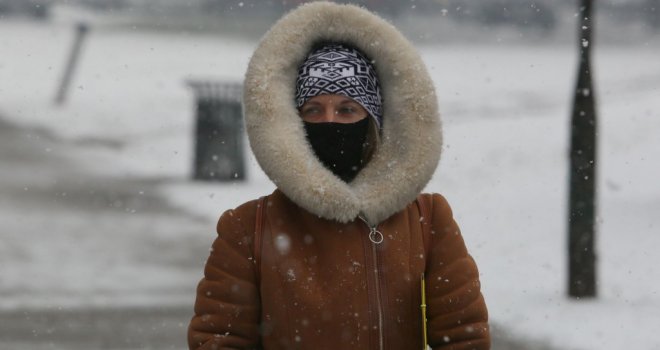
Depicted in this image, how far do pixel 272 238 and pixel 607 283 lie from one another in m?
6.11

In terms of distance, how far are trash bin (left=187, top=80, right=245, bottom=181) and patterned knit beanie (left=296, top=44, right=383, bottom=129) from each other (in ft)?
37.2

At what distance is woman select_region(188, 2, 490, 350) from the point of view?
334 cm

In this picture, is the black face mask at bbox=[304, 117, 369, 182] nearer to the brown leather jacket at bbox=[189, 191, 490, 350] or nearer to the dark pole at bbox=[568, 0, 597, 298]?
the brown leather jacket at bbox=[189, 191, 490, 350]

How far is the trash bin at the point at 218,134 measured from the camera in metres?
14.9

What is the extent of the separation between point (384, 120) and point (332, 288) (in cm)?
52

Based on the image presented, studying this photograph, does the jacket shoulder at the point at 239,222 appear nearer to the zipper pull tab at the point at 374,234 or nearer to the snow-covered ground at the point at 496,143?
the zipper pull tab at the point at 374,234

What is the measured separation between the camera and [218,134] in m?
15.0

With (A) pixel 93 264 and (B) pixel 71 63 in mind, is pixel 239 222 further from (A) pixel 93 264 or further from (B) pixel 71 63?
(B) pixel 71 63

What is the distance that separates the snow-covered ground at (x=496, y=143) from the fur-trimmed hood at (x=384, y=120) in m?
4.17

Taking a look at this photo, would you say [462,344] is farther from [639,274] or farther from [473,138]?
[473,138]

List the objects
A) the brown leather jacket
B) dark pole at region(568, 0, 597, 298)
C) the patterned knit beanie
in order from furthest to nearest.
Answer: dark pole at region(568, 0, 597, 298) → the patterned knit beanie → the brown leather jacket

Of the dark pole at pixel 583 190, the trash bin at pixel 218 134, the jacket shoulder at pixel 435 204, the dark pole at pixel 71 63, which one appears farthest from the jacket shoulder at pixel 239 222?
the dark pole at pixel 71 63

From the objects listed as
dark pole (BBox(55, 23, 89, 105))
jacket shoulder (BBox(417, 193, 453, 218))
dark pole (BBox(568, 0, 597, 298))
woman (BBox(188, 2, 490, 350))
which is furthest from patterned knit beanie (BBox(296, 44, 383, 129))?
dark pole (BBox(55, 23, 89, 105))

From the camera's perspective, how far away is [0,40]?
1325 inches
